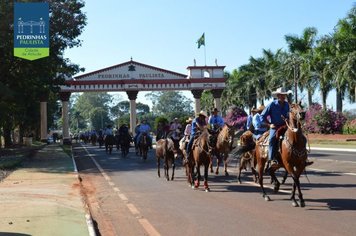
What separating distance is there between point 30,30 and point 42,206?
17.7m

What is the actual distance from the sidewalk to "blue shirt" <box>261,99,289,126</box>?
4.57m

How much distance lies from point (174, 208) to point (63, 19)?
26.6 m

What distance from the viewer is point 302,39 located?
54.8 metres

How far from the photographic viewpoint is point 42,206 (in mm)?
11320

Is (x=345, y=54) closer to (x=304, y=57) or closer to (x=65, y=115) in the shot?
(x=304, y=57)

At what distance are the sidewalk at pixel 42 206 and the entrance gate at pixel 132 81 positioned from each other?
140 ft

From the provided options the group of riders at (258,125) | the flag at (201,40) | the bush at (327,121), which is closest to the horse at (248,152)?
the group of riders at (258,125)

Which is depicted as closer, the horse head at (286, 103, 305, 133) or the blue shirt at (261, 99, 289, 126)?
the horse head at (286, 103, 305, 133)

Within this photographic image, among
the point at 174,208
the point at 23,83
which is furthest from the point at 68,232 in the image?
the point at 23,83

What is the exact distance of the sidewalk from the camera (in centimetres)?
885

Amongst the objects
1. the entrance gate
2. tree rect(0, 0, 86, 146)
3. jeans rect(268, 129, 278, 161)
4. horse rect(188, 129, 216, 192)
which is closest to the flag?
the entrance gate

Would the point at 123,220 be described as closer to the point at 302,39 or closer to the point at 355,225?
the point at 355,225

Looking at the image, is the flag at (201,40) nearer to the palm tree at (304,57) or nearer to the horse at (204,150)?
the palm tree at (304,57)

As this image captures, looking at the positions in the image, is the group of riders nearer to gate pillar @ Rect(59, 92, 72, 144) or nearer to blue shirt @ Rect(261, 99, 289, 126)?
blue shirt @ Rect(261, 99, 289, 126)
